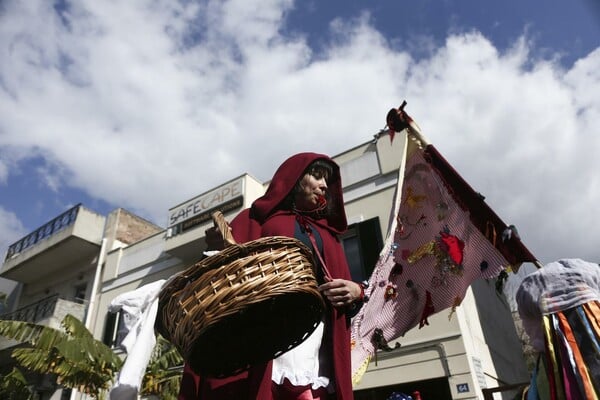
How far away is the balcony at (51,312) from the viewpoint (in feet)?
44.7

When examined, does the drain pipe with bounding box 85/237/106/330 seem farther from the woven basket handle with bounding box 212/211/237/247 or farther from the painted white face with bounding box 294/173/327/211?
the woven basket handle with bounding box 212/211/237/247

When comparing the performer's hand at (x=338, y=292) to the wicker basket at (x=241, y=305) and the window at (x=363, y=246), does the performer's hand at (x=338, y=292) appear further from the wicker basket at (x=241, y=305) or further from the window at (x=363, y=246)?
the window at (x=363, y=246)

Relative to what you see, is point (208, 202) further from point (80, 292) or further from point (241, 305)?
Result: point (241, 305)

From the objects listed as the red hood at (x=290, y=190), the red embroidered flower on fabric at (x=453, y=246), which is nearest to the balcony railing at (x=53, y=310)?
the red embroidered flower on fabric at (x=453, y=246)

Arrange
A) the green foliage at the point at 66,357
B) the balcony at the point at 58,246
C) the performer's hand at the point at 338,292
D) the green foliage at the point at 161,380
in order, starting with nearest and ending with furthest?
the performer's hand at the point at 338,292
the green foliage at the point at 66,357
the green foliage at the point at 161,380
the balcony at the point at 58,246

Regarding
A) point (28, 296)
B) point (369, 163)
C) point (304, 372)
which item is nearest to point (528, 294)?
point (304, 372)

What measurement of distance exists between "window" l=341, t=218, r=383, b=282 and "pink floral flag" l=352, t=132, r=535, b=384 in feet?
15.8

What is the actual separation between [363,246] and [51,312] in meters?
10.9

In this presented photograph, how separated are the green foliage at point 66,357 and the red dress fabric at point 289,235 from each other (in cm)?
690

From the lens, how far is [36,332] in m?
8.49

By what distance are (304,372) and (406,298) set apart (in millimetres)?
1714

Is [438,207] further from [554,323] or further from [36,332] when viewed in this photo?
[36,332]

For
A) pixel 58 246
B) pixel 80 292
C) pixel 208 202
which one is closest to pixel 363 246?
pixel 208 202

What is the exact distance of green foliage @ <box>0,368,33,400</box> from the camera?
9.85 m
